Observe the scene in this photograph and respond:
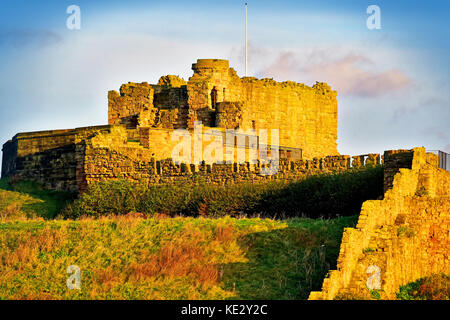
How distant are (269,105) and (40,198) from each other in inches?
609

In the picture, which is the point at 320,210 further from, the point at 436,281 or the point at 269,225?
the point at 436,281

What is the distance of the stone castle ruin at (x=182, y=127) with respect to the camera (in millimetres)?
32062

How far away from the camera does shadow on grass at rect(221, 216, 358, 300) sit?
1838 centimetres

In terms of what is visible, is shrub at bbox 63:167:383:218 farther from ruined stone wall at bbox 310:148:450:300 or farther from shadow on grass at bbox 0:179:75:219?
ruined stone wall at bbox 310:148:450:300

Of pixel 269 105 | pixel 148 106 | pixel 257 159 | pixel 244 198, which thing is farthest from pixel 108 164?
pixel 269 105

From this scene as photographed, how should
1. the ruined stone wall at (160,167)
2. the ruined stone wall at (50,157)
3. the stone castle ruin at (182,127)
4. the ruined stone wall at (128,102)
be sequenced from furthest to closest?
the ruined stone wall at (128,102)
the ruined stone wall at (50,157)
the stone castle ruin at (182,127)
the ruined stone wall at (160,167)

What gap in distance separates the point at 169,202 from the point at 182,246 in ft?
31.5

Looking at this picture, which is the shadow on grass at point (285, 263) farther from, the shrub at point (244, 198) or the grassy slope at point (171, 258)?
the shrub at point (244, 198)

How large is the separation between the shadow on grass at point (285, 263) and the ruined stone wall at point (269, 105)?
18.1 meters

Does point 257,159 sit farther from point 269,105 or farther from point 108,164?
point 269,105

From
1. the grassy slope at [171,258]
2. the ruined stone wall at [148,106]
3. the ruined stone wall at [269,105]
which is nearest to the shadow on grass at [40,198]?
the ruined stone wall at [148,106]

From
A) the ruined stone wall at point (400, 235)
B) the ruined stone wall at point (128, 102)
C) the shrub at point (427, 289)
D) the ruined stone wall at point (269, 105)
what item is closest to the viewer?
the ruined stone wall at point (400, 235)
